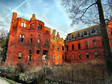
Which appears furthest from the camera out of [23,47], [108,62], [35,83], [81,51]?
[81,51]

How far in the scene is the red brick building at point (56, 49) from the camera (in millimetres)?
29466

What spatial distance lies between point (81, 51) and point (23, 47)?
800 inches

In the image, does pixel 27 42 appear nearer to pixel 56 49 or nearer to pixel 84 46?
pixel 56 49

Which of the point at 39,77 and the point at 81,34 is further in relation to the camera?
the point at 81,34

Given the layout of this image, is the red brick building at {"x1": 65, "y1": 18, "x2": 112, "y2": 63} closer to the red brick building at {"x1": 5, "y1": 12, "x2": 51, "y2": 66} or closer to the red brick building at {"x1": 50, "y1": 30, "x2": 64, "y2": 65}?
the red brick building at {"x1": 50, "y1": 30, "x2": 64, "y2": 65}

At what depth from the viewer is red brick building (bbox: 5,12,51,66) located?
20906 mm

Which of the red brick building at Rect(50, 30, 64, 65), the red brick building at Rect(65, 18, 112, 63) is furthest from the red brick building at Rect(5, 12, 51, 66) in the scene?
the red brick building at Rect(65, 18, 112, 63)

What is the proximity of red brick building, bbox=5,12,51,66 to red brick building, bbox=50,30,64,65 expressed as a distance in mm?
3321

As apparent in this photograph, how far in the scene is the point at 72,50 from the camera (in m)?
33.5

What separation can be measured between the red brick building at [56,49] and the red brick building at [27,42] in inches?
131

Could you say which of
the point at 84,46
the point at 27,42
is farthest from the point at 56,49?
the point at 27,42

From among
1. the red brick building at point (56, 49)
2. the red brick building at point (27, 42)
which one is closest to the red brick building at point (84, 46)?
the red brick building at point (56, 49)

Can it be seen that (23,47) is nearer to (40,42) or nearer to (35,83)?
(40,42)

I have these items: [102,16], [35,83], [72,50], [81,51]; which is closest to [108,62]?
[102,16]
